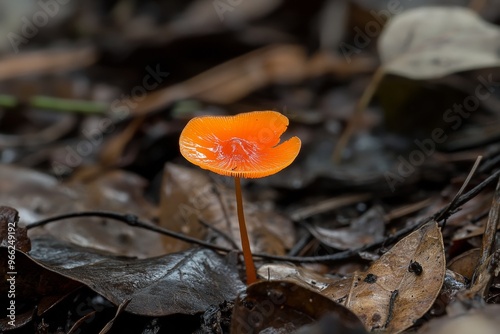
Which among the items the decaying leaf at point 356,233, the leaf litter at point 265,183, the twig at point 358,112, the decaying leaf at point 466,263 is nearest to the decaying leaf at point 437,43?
the leaf litter at point 265,183

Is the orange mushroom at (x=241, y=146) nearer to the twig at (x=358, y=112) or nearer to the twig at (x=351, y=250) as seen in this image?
the twig at (x=351, y=250)

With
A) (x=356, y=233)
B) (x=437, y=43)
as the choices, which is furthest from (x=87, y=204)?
(x=437, y=43)

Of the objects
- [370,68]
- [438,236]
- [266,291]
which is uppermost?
[266,291]

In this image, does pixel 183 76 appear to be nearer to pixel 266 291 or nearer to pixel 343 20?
pixel 343 20

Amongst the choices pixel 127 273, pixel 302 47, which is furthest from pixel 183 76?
pixel 127 273

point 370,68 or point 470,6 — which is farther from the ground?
point 470,6

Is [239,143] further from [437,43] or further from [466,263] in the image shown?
[437,43]

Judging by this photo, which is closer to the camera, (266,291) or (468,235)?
(266,291)
